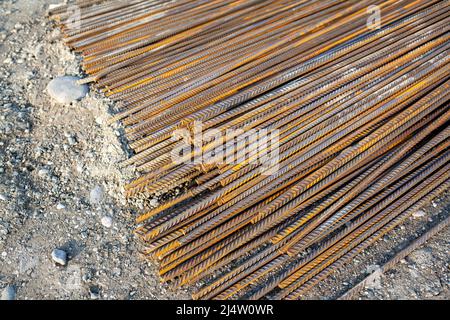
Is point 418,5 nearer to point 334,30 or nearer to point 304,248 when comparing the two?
point 334,30

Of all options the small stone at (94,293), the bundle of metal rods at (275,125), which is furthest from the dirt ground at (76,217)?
the bundle of metal rods at (275,125)

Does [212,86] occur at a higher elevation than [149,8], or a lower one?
lower

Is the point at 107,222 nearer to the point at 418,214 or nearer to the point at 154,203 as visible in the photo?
the point at 154,203

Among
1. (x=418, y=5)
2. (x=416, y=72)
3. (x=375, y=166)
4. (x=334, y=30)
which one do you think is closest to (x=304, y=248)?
(x=375, y=166)
